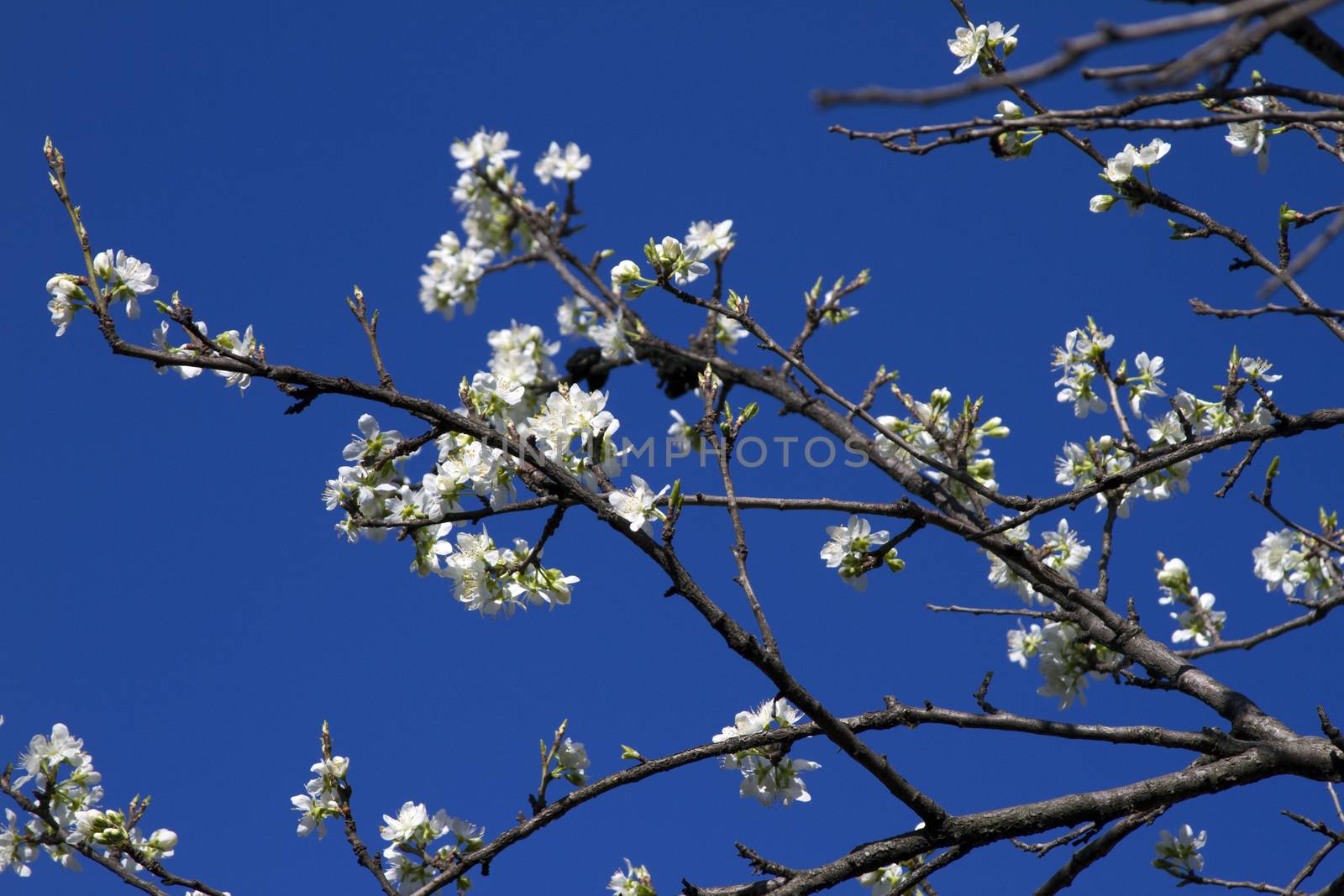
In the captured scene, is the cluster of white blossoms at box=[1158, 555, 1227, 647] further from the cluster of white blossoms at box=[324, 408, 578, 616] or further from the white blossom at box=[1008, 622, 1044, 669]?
the cluster of white blossoms at box=[324, 408, 578, 616]

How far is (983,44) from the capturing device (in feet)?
11.9

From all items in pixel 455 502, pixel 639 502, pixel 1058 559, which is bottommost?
pixel 639 502

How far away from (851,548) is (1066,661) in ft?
3.40

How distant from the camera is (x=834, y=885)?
2.56m

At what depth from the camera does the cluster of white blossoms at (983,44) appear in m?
3.63

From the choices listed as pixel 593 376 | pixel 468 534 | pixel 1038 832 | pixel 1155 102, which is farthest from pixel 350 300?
Answer: pixel 1038 832

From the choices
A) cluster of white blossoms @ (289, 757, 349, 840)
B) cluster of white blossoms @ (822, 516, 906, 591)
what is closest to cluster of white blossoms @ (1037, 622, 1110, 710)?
cluster of white blossoms @ (822, 516, 906, 591)

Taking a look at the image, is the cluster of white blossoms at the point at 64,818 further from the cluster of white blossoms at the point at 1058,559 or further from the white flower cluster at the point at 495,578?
the cluster of white blossoms at the point at 1058,559

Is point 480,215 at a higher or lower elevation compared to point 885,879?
higher

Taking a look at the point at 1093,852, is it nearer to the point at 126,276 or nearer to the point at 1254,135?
the point at 1254,135

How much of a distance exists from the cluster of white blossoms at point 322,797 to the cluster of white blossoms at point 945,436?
6.81 ft

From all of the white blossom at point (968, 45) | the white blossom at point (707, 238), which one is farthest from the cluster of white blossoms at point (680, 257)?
the white blossom at point (968, 45)

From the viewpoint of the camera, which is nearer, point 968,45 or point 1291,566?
point 968,45

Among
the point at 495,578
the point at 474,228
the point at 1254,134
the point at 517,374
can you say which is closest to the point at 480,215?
the point at 474,228
